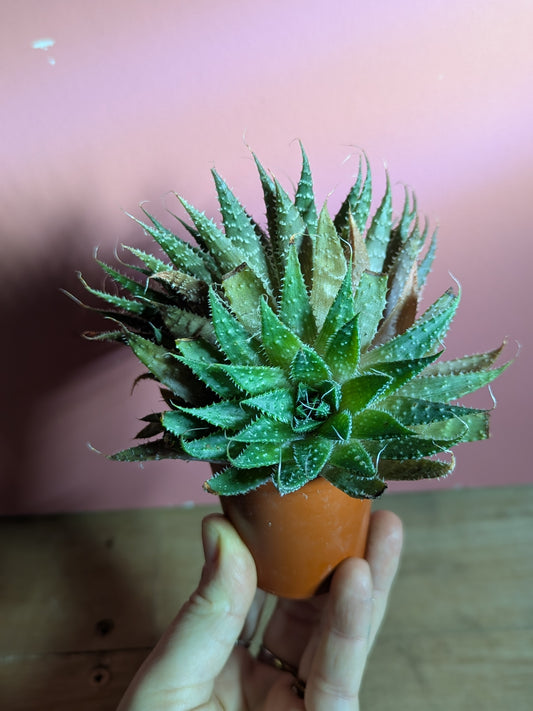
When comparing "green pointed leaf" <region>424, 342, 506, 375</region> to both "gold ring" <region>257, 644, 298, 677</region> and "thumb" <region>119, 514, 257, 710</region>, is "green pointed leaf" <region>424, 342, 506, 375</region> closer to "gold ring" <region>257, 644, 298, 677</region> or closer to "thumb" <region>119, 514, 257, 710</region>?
"thumb" <region>119, 514, 257, 710</region>

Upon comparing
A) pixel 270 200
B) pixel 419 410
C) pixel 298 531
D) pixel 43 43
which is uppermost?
pixel 43 43

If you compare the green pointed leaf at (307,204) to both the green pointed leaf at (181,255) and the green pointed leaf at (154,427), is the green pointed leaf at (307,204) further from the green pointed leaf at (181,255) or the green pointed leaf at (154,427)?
the green pointed leaf at (154,427)

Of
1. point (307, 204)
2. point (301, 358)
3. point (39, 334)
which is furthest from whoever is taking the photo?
point (39, 334)

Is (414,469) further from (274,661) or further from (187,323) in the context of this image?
(274,661)

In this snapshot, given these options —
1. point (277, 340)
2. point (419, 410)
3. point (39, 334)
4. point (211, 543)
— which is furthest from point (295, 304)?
point (39, 334)

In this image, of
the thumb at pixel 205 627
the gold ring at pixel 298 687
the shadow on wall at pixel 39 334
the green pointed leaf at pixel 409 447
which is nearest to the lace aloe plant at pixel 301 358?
the green pointed leaf at pixel 409 447

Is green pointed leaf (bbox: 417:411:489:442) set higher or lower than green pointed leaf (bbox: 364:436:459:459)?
lower

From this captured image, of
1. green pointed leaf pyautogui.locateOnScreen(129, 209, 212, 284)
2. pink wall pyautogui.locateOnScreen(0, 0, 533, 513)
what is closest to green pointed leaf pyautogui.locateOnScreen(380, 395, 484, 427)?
green pointed leaf pyautogui.locateOnScreen(129, 209, 212, 284)

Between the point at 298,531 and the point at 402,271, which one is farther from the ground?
the point at 402,271
